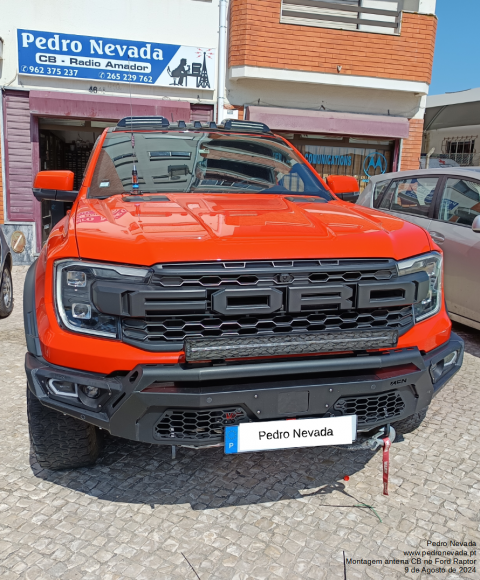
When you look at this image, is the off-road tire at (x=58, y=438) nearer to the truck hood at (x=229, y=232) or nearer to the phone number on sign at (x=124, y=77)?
the truck hood at (x=229, y=232)

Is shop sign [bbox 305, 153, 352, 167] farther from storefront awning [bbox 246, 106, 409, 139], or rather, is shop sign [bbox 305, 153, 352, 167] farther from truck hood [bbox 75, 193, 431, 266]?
truck hood [bbox 75, 193, 431, 266]

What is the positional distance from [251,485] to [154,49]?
913cm

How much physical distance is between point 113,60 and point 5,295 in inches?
229

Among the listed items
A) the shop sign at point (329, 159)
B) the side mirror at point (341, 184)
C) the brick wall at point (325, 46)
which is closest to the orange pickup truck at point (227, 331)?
the side mirror at point (341, 184)

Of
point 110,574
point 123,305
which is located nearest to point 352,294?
point 123,305

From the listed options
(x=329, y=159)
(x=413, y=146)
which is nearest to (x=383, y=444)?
(x=329, y=159)

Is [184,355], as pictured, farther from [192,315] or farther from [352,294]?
[352,294]

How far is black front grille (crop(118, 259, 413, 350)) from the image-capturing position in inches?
84.0

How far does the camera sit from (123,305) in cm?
212

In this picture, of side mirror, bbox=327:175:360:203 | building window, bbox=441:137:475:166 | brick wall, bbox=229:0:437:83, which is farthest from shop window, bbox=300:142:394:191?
building window, bbox=441:137:475:166

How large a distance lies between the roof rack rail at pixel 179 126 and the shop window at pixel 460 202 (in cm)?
216

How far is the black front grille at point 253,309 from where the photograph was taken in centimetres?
213

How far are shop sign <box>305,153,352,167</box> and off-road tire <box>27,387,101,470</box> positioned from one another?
9453mm

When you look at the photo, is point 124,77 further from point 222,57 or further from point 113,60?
point 222,57
